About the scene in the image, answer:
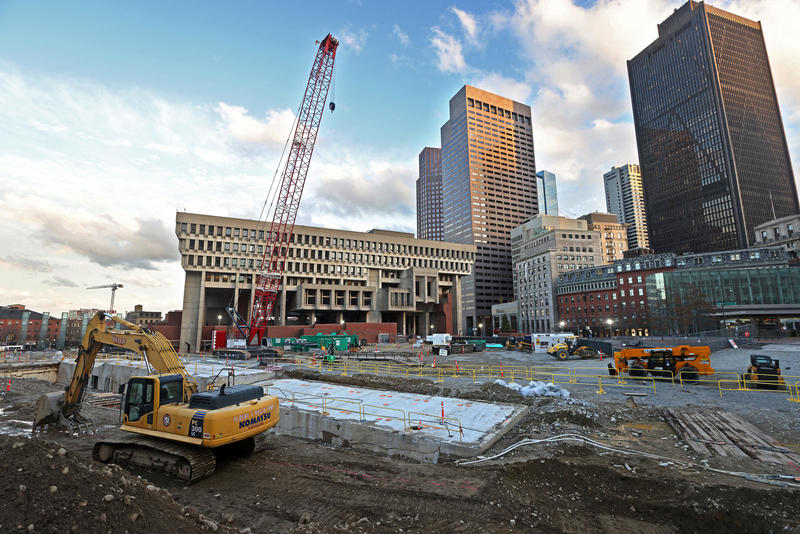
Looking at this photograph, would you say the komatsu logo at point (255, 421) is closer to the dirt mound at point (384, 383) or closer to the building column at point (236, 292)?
the dirt mound at point (384, 383)

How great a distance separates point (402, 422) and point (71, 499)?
10.3 m

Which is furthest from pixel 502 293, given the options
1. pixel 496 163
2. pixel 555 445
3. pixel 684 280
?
pixel 555 445

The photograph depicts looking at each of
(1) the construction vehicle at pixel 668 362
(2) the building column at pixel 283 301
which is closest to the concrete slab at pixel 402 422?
(1) the construction vehicle at pixel 668 362

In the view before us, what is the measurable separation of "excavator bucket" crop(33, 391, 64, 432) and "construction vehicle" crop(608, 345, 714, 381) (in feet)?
102

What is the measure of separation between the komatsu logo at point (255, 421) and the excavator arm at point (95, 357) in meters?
4.57

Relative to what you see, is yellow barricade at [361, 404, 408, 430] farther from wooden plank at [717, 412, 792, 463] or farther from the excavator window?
wooden plank at [717, 412, 792, 463]

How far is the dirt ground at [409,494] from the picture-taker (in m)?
6.09

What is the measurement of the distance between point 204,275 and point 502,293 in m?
142

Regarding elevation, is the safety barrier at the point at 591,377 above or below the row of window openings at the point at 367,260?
below

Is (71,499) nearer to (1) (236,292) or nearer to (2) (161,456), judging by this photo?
(2) (161,456)

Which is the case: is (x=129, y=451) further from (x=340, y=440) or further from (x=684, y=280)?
(x=684, y=280)

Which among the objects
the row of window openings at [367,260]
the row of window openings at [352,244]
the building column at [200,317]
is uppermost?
the row of window openings at [352,244]

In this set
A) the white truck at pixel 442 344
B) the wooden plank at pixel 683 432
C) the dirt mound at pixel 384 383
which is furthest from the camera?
the white truck at pixel 442 344

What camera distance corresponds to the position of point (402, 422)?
561 inches
